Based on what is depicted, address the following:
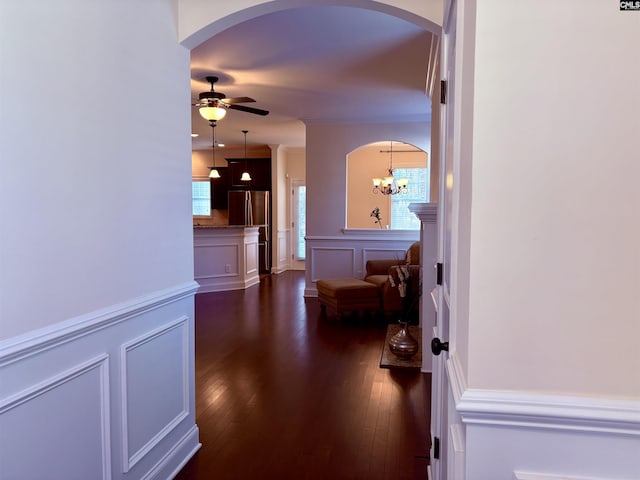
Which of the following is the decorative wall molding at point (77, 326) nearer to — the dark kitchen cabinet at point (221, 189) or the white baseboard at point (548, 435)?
the white baseboard at point (548, 435)

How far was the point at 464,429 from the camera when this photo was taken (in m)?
0.98

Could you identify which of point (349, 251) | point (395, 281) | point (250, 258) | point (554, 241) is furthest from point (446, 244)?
point (250, 258)

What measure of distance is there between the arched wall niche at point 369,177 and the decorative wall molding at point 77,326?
7659 millimetres

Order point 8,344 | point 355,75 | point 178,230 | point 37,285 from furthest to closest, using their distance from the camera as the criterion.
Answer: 1. point 355,75
2. point 178,230
3. point 37,285
4. point 8,344

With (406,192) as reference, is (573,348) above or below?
below

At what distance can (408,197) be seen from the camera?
9430 millimetres

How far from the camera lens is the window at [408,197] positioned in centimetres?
936

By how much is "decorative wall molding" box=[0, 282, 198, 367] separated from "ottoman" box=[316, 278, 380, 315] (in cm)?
326

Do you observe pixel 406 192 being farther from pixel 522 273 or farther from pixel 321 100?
pixel 522 273

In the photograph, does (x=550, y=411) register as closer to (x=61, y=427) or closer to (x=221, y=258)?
(x=61, y=427)

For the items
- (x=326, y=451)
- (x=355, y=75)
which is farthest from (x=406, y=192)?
(x=326, y=451)

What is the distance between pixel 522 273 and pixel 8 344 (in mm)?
1369

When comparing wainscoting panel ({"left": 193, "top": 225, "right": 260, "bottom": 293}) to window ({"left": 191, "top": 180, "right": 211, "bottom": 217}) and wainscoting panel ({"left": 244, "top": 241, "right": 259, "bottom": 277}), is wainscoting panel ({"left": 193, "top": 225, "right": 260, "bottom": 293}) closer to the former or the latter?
wainscoting panel ({"left": 244, "top": 241, "right": 259, "bottom": 277})

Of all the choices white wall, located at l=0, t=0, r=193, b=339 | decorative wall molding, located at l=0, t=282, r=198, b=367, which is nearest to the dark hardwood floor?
decorative wall molding, located at l=0, t=282, r=198, b=367
